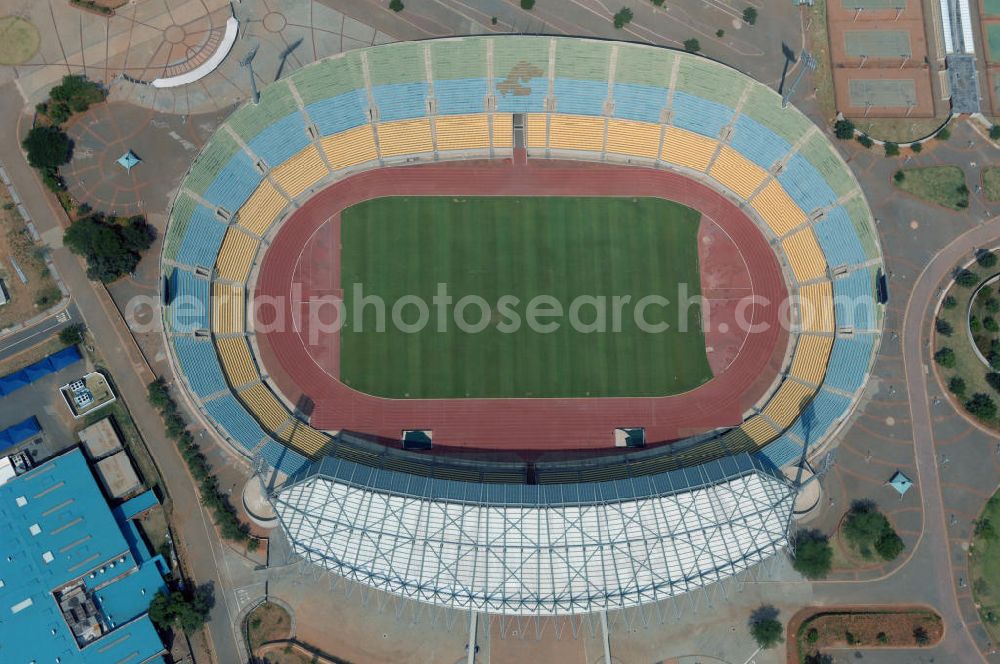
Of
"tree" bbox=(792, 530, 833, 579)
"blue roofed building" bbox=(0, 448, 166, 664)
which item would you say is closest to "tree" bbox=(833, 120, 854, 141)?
"tree" bbox=(792, 530, 833, 579)

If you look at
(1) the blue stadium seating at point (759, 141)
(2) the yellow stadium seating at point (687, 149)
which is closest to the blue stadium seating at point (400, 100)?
(2) the yellow stadium seating at point (687, 149)

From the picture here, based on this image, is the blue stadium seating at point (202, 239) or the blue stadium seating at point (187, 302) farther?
the blue stadium seating at point (202, 239)

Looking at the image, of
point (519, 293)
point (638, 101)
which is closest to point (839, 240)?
point (638, 101)

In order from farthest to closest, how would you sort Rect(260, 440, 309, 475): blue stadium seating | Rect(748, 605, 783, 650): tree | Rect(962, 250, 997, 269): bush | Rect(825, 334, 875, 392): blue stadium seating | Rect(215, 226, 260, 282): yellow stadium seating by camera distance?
Rect(962, 250, 997, 269): bush
Rect(215, 226, 260, 282): yellow stadium seating
Rect(825, 334, 875, 392): blue stadium seating
Rect(260, 440, 309, 475): blue stadium seating
Rect(748, 605, 783, 650): tree

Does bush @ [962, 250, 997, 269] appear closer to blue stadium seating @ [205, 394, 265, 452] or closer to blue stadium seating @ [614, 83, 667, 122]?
blue stadium seating @ [614, 83, 667, 122]

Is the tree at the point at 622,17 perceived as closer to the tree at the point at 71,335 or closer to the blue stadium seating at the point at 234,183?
the blue stadium seating at the point at 234,183

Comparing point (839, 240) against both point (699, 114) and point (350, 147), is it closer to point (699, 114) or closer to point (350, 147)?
point (699, 114)

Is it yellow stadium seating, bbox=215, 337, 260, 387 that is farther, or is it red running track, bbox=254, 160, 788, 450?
red running track, bbox=254, 160, 788, 450
